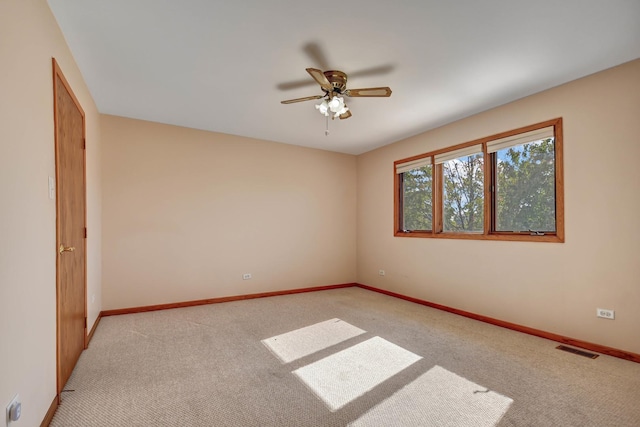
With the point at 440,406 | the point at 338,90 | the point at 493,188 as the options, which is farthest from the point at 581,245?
the point at 338,90

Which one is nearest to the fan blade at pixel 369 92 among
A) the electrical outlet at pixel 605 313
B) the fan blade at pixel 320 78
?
the fan blade at pixel 320 78

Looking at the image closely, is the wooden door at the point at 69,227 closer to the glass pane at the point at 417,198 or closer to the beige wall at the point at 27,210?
the beige wall at the point at 27,210

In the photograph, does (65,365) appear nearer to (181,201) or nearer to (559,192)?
(181,201)

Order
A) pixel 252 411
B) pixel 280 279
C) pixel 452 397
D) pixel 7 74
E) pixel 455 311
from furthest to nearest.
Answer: pixel 280 279 < pixel 455 311 < pixel 452 397 < pixel 252 411 < pixel 7 74

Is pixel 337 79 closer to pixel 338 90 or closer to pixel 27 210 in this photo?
pixel 338 90

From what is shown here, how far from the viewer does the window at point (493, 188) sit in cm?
315

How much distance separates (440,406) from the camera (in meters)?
1.91

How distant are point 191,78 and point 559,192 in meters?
3.78

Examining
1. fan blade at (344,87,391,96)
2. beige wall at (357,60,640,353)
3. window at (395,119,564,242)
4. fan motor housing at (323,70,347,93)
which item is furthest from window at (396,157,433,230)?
fan motor housing at (323,70,347,93)

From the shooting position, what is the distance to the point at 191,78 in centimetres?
290

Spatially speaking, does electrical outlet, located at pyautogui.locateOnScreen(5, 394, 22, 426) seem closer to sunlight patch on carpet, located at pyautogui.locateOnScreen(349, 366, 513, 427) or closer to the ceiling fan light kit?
sunlight patch on carpet, located at pyautogui.locateOnScreen(349, 366, 513, 427)

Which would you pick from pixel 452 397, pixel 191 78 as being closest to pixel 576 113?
pixel 452 397

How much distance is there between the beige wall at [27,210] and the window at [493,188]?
Result: 407cm

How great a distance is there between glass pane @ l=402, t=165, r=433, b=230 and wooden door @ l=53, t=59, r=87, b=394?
4.15 metres
